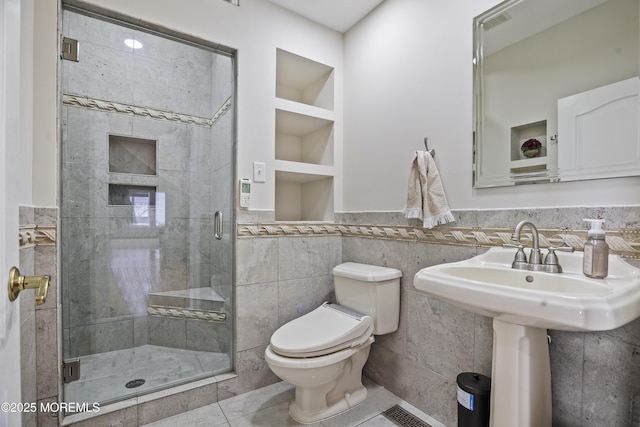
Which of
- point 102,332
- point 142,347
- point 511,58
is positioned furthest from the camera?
point 142,347

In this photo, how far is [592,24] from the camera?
3.68 feet

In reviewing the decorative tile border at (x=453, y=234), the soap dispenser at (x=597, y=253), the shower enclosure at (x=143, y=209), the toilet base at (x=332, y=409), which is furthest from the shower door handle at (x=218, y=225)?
the soap dispenser at (x=597, y=253)

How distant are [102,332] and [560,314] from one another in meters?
2.27

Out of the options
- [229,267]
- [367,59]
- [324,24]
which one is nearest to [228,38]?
[324,24]

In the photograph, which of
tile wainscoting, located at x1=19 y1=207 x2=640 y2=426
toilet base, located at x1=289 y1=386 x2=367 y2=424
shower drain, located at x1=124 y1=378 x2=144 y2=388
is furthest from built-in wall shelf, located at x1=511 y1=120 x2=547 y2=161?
shower drain, located at x1=124 y1=378 x2=144 y2=388

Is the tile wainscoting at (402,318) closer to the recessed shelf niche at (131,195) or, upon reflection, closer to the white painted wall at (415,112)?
the white painted wall at (415,112)

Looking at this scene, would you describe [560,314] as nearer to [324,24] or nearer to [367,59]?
[367,59]

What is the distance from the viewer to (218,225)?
1970 millimetres

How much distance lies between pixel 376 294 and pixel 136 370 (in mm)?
1491

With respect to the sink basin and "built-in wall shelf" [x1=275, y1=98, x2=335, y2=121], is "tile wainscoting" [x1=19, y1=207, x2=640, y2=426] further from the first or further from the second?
"built-in wall shelf" [x1=275, y1=98, x2=335, y2=121]

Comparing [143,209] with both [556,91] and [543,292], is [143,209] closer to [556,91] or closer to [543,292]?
[543,292]

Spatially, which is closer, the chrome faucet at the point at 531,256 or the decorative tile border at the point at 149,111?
the chrome faucet at the point at 531,256

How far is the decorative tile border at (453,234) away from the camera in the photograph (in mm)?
1017

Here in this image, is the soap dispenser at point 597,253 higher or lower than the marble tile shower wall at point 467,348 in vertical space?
higher
